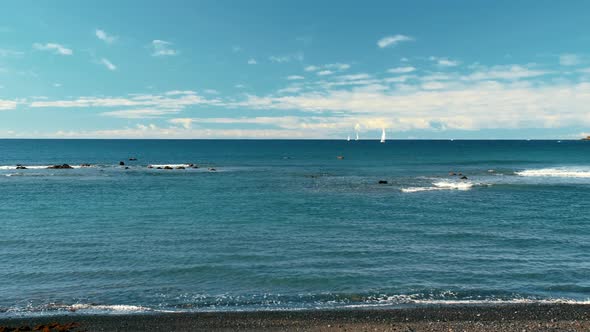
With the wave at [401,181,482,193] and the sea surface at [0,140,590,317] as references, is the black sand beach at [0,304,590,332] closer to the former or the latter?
the sea surface at [0,140,590,317]

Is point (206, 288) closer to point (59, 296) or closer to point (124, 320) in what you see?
point (124, 320)

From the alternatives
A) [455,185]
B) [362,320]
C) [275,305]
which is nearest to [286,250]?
[275,305]

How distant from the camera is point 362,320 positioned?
18.0 meters

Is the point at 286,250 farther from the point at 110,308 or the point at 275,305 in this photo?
the point at 110,308

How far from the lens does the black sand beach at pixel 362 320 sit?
674 inches

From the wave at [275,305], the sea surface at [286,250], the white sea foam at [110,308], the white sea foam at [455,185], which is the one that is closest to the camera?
the wave at [275,305]

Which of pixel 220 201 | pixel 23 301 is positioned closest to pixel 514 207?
pixel 220 201

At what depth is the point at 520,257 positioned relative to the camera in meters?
26.8

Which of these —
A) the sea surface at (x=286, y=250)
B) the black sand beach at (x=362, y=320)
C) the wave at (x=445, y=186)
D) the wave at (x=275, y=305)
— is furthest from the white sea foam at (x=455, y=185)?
the black sand beach at (x=362, y=320)

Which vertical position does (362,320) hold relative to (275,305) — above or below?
above

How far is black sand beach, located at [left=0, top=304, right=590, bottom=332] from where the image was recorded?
17125 millimetres

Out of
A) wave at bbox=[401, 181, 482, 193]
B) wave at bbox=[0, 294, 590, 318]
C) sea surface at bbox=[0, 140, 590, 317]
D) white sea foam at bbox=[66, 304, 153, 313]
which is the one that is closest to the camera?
wave at bbox=[0, 294, 590, 318]

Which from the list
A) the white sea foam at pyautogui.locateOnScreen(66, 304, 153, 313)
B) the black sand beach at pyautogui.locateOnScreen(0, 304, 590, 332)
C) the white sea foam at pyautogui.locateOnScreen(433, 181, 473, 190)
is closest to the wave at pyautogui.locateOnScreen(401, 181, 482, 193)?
the white sea foam at pyautogui.locateOnScreen(433, 181, 473, 190)

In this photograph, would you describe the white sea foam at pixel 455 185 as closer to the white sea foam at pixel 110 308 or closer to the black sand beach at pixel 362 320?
the black sand beach at pixel 362 320
